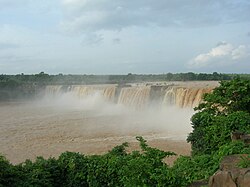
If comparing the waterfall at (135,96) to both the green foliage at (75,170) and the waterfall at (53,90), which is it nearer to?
the waterfall at (53,90)

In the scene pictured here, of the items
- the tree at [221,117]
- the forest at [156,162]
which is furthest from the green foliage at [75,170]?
the tree at [221,117]

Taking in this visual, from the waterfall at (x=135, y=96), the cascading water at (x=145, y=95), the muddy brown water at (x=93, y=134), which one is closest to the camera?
the muddy brown water at (x=93, y=134)

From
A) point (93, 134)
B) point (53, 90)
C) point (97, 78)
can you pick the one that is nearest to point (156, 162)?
point (93, 134)

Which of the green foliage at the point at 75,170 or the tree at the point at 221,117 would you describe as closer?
the green foliage at the point at 75,170

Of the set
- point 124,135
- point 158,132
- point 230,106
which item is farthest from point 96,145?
point 230,106

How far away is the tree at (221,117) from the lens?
9.37 meters

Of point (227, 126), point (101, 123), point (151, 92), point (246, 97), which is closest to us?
point (227, 126)

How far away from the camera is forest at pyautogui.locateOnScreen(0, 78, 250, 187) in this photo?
5.90m

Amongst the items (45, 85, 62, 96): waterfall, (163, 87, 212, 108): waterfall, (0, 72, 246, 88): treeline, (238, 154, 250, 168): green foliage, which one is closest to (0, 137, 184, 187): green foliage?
(238, 154, 250, 168): green foliage

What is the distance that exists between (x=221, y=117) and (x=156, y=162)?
4.18m

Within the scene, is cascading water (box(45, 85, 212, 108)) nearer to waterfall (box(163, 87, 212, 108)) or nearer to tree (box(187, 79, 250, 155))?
waterfall (box(163, 87, 212, 108))

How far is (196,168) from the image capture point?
682 cm

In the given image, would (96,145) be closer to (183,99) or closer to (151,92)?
(183,99)

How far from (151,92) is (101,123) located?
642 centimetres
